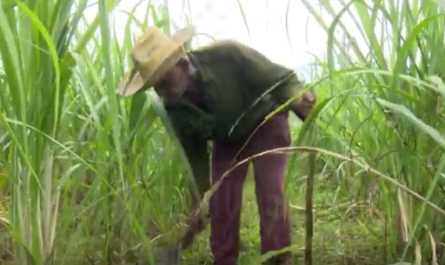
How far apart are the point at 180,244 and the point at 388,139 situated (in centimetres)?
49

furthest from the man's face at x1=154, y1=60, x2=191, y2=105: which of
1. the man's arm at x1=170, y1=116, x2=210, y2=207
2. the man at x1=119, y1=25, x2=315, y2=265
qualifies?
the man's arm at x1=170, y1=116, x2=210, y2=207

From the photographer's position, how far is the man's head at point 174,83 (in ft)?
3.48

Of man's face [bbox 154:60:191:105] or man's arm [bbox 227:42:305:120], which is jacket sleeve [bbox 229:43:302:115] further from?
man's face [bbox 154:60:191:105]

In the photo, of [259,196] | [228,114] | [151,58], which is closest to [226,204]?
[259,196]

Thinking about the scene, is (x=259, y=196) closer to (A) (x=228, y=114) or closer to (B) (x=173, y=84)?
(A) (x=228, y=114)

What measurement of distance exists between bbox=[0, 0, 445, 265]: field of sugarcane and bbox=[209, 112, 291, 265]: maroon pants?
0.05m

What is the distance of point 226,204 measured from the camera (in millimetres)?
1270

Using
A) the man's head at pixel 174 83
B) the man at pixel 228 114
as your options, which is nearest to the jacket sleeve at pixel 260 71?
the man at pixel 228 114

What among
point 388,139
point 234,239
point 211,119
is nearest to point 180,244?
point 234,239

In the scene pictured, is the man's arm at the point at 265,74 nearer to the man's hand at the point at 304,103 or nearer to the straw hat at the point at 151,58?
the man's hand at the point at 304,103

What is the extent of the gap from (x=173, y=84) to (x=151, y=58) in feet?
0.27

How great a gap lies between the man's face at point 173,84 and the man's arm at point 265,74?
125mm

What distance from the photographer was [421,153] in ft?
2.69

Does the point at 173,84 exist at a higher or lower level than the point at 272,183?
higher
